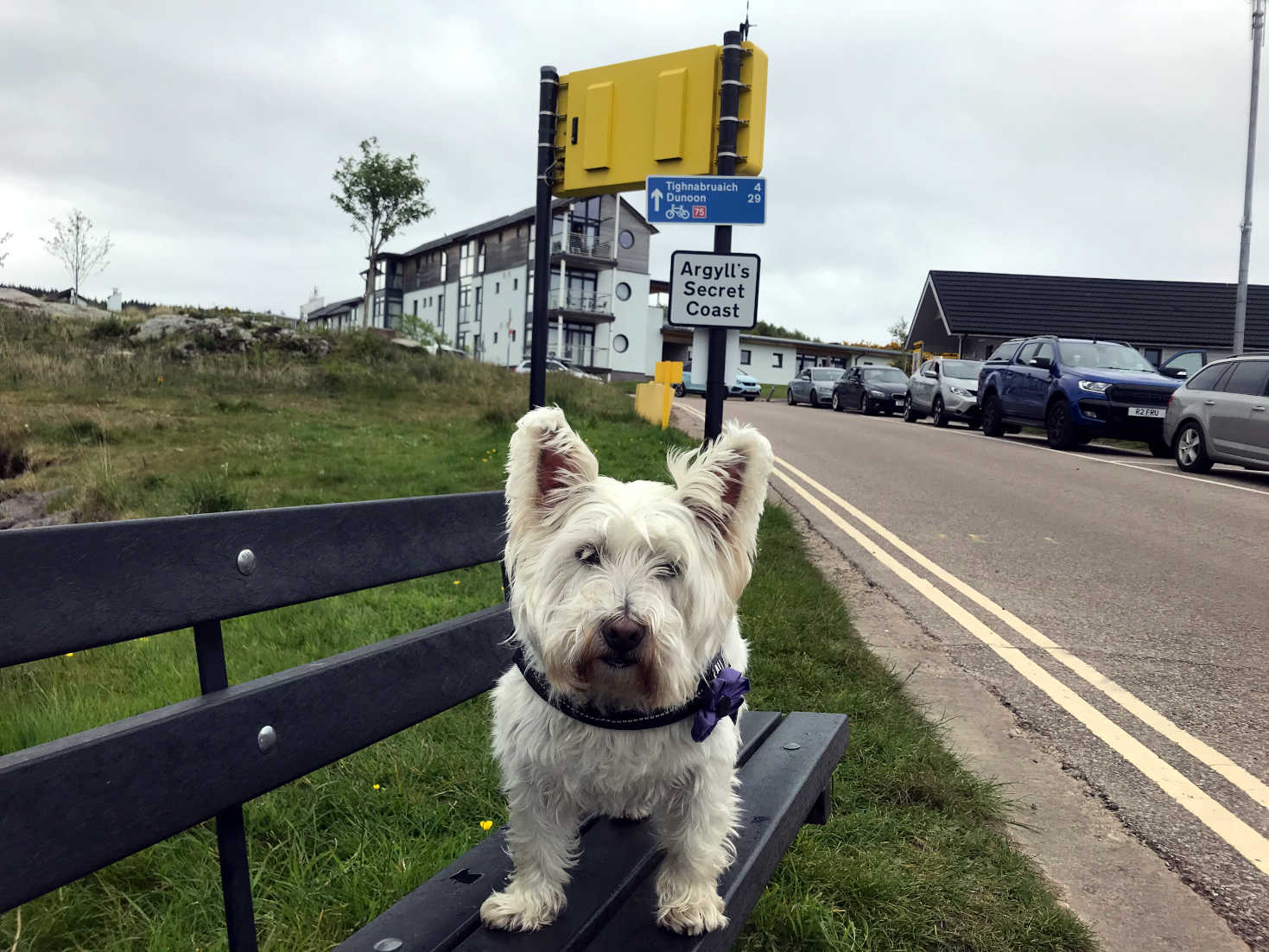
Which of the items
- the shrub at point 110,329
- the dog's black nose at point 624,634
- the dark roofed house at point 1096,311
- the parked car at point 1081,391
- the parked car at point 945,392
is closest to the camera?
the dog's black nose at point 624,634

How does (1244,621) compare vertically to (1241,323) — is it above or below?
below

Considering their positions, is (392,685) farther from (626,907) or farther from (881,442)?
(881,442)

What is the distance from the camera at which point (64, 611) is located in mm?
1414

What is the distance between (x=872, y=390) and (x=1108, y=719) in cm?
2621

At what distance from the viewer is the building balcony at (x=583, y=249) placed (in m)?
57.0

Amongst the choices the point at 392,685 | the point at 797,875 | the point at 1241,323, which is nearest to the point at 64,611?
the point at 392,685

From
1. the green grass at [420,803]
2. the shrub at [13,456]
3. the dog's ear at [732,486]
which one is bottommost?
the green grass at [420,803]

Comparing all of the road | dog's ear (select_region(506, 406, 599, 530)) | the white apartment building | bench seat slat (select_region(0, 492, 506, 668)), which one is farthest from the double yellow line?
the white apartment building

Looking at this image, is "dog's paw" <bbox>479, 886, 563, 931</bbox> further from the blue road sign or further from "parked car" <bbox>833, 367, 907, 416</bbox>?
"parked car" <bbox>833, 367, 907, 416</bbox>

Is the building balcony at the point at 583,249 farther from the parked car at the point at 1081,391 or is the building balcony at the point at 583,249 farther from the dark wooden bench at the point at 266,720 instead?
the dark wooden bench at the point at 266,720

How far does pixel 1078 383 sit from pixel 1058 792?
48.9 ft

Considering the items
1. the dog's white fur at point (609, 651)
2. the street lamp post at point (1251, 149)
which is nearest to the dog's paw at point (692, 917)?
the dog's white fur at point (609, 651)

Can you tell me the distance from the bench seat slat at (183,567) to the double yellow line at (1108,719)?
301 centimetres

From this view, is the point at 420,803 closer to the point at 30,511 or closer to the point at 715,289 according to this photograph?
the point at 715,289
